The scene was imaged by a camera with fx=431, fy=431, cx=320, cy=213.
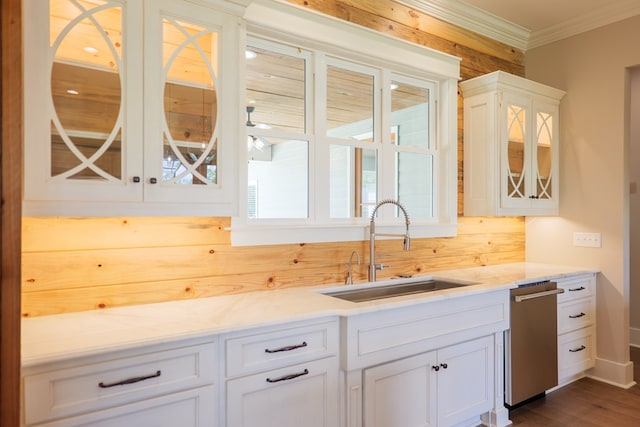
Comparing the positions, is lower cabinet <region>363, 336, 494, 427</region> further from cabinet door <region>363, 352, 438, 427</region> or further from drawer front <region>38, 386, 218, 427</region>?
drawer front <region>38, 386, 218, 427</region>

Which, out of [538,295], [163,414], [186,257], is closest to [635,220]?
[538,295]

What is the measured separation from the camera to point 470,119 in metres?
3.30

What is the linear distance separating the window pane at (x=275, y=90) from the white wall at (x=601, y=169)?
2.37 metres

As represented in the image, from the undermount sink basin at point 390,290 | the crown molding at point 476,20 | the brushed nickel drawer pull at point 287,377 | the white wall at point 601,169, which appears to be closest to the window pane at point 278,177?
the undermount sink basin at point 390,290

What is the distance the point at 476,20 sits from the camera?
11.0 feet

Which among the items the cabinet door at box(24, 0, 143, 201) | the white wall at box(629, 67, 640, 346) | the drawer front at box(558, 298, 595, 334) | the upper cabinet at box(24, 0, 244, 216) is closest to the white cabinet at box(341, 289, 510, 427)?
the drawer front at box(558, 298, 595, 334)

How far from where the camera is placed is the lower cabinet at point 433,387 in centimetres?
203

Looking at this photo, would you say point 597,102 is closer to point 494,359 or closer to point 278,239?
point 494,359

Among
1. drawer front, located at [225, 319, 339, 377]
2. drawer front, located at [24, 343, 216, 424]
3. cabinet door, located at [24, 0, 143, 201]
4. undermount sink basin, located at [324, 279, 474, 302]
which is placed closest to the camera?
drawer front, located at [24, 343, 216, 424]

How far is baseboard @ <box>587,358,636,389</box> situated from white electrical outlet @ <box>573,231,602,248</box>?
2.92 feet

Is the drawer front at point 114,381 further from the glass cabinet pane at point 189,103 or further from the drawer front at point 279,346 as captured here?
the glass cabinet pane at point 189,103

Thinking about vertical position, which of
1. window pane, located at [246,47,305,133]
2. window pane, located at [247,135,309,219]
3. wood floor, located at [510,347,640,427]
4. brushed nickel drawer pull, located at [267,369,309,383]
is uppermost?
window pane, located at [246,47,305,133]

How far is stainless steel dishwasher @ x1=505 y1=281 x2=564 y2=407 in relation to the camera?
266 centimetres

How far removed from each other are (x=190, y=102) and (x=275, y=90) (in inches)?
29.1
